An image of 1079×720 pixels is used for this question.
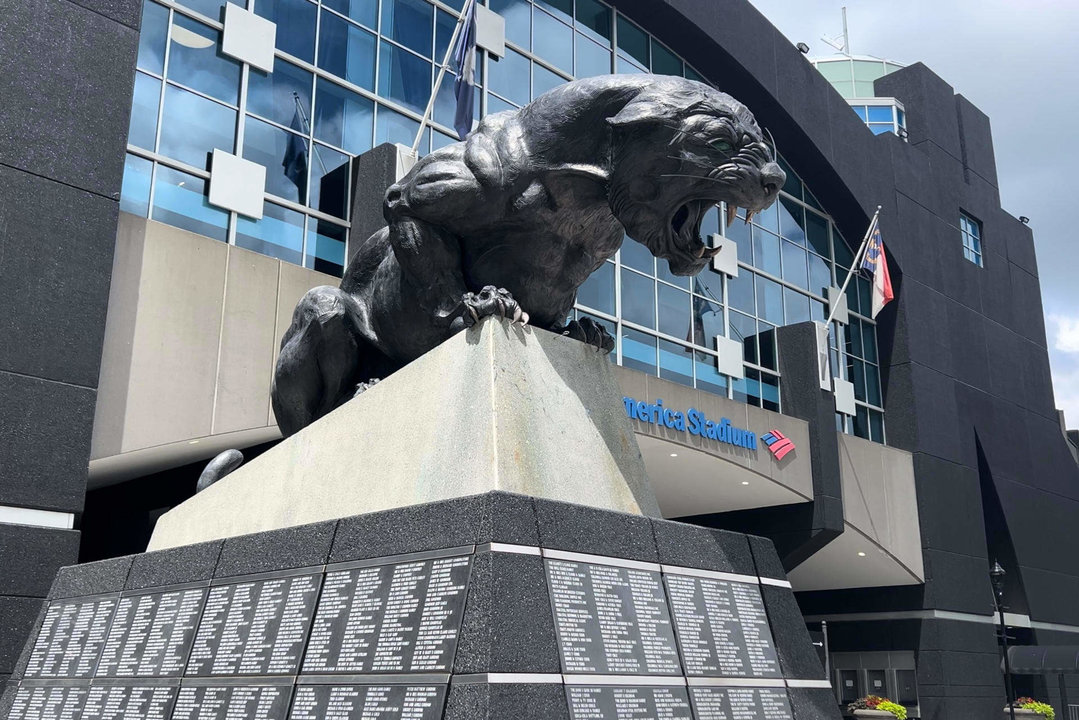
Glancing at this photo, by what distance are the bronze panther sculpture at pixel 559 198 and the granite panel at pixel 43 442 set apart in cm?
902

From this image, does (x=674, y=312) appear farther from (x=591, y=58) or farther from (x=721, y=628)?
(x=721, y=628)

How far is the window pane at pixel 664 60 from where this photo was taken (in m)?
28.6

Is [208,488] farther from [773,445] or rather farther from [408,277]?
[773,445]

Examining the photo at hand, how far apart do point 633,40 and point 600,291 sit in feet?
25.6

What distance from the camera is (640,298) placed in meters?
26.2

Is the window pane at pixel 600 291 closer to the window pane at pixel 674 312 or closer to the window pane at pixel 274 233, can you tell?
the window pane at pixel 674 312

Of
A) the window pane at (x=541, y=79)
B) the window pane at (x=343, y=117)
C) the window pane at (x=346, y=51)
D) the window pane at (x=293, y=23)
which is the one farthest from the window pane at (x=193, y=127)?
the window pane at (x=541, y=79)

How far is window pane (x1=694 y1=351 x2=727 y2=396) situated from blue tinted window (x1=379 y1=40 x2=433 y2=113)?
10062mm

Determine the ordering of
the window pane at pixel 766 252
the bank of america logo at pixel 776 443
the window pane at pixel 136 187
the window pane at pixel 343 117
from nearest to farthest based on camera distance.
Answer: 1. the window pane at pixel 136 187
2. the window pane at pixel 343 117
3. the bank of america logo at pixel 776 443
4. the window pane at pixel 766 252

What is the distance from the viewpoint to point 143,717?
5.73 meters

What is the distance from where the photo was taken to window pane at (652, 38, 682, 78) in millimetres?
28641

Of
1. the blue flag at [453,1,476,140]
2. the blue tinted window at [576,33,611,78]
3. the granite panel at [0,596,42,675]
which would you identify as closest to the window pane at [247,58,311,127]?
the blue flag at [453,1,476,140]

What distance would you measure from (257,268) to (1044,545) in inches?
1171

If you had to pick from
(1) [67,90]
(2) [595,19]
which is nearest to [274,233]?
(1) [67,90]
